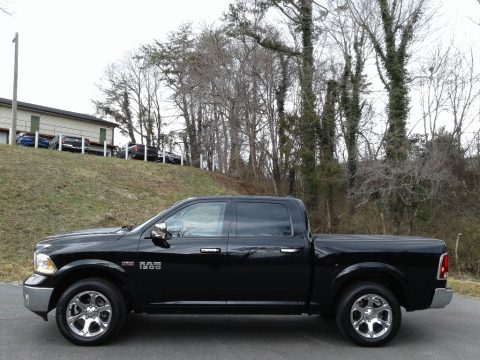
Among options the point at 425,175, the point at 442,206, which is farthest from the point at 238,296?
A: the point at 442,206

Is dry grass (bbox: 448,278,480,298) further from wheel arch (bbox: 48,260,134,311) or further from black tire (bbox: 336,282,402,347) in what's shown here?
wheel arch (bbox: 48,260,134,311)

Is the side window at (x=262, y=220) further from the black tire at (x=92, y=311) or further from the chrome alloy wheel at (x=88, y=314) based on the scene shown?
the chrome alloy wheel at (x=88, y=314)

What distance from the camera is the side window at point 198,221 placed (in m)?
6.48

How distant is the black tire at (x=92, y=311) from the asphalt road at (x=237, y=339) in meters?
0.13

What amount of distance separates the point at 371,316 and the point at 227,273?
1860mm

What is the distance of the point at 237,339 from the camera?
6.54m

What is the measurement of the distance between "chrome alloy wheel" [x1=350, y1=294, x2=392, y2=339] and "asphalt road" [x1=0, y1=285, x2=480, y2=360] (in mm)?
217

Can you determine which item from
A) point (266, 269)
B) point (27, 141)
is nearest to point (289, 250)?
point (266, 269)

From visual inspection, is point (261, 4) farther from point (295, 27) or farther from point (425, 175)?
point (425, 175)

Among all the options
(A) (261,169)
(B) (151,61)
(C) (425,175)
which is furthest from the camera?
(B) (151,61)

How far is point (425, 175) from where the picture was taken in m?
21.3

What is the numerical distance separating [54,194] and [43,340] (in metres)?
14.3

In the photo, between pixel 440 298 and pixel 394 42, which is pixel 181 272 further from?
pixel 394 42

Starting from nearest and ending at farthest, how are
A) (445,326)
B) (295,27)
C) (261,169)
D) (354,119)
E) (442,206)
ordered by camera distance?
(445,326)
(442,206)
(354,119)
(295,27)
(261,169)
